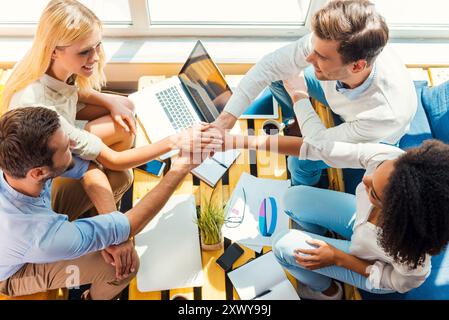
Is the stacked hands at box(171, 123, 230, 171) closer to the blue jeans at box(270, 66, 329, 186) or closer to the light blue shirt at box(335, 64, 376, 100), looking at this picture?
the blue jeans at box(270, 66, 329, 186)

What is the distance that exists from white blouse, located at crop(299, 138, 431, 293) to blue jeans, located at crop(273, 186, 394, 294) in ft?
0.35

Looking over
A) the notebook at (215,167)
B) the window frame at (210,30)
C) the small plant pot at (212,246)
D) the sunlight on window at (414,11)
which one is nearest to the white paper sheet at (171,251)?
the small plant pot at (212,246)

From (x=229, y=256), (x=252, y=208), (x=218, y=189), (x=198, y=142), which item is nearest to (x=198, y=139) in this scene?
(x=198, y=142)

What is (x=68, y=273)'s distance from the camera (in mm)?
1569

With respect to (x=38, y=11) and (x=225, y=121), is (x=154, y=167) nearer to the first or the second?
(x=225, y=121)

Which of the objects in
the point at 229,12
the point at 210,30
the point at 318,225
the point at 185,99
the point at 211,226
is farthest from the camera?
the point at 229,12

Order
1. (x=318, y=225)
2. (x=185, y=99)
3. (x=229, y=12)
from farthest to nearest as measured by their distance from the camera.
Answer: (x=229, y=12) → (x=185, y=99) → (x=318, y=225)

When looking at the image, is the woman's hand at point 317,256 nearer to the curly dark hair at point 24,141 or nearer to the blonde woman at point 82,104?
the blonde woman at point 82,104

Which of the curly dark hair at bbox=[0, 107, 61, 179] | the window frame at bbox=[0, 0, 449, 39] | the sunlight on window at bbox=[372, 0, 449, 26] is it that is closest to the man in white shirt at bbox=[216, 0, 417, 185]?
the window frame at bbox=[0, 0, 449, 39]

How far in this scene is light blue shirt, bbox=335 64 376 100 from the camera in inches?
63.9

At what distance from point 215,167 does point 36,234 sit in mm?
868

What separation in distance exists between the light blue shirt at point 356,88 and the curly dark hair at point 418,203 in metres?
0.41

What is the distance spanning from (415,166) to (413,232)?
0.20 meters

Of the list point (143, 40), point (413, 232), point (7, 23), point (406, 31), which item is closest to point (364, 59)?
point (413, 232)
